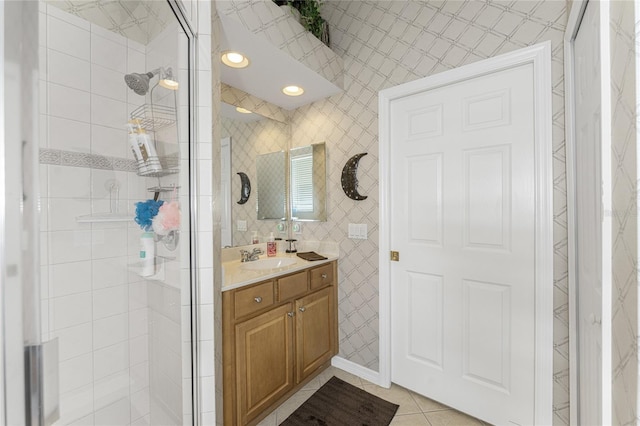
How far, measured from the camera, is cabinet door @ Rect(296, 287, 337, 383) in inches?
72.2

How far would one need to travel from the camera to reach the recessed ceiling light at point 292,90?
81.0 inches

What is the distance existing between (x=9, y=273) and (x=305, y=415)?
1701mm

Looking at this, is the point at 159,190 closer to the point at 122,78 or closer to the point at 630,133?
the point at 122,78

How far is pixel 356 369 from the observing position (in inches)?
80.4

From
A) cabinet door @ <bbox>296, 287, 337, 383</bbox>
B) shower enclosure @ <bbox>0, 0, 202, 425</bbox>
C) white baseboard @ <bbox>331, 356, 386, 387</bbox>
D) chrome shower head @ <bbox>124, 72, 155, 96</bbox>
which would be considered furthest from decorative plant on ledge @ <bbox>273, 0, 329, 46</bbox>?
white baseboard @ <bbox>331, 356, 386, 387</bbox>

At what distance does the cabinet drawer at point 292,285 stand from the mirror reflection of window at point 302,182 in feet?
2.17

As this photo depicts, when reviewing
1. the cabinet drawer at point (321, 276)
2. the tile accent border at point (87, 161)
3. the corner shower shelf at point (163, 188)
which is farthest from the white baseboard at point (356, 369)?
the tile accent border at point (87, 161)

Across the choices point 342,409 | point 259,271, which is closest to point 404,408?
point 342,409

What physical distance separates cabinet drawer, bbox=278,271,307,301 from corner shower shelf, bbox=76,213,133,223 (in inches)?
36.9

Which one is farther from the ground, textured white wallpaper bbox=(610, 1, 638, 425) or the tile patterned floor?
Answer: textured white wallpaper bbox=(610, 1, 638, 425)

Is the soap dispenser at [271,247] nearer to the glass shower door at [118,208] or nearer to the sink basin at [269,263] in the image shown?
the sink basin at [269,263]

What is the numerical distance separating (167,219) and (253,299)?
0.68 m

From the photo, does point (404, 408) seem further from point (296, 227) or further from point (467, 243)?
point (296, 227)

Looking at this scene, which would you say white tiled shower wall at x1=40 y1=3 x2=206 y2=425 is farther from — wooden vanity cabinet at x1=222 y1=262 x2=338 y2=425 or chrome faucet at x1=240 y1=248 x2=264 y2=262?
chrome faucet at x1=240 y1=248 x2=264 y2=262
